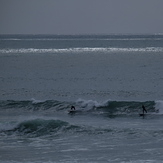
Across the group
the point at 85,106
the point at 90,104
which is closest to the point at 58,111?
the point at 85,106

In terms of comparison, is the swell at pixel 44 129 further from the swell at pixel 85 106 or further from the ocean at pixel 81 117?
the swell at pixel 85 106

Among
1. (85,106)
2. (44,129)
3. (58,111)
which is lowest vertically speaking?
(58,111)

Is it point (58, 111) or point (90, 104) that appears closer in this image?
point (58, 111)

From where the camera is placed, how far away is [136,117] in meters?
42.6

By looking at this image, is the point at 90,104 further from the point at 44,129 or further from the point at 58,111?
the point at 44,129

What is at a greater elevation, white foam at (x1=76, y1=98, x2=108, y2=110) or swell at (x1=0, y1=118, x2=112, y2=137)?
swell at (x1=0, y1=118, x2=112, y2=137)

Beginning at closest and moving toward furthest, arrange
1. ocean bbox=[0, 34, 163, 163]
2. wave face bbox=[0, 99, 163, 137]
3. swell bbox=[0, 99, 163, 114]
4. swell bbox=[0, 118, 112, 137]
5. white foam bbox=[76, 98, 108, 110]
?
ocean bbox=[0, 34, 163, 163]
swell bbox=[0, 118, 112, 137]
wave face bbox=[0, 99, 163, 137]
swell bbox=[0, 99, 163, 114]
white foam bbox=[76, 98, 108, 110]

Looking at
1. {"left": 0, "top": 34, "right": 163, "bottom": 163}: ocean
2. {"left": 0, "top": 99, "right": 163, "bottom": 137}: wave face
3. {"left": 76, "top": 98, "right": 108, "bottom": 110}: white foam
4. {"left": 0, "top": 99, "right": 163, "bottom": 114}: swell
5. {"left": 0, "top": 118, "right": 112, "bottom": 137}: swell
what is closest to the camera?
{"left": 0, "top": 34, "right": 163, "bottom": 163}: ocean

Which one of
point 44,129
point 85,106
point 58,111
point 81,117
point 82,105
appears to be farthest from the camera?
point 82,105

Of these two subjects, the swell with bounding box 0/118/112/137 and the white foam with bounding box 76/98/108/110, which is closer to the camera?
the swell with bounding box 0/118/112/137

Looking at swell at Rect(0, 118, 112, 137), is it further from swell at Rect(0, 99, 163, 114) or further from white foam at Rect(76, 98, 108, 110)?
white foam at Rect(76, 98, 108, 110)

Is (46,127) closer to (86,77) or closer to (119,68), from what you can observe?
(86,77)

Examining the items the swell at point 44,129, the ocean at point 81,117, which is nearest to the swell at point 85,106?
the ocean at point 81,117

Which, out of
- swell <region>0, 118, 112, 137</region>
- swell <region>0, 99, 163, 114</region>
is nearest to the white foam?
swell <region>0, 99, 163, 114</region>
